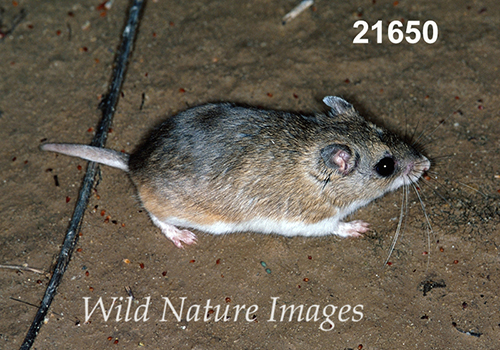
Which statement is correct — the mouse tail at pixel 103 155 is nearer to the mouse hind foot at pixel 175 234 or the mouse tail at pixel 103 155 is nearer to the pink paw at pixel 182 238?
the mouse hind foot at pixel 175 234

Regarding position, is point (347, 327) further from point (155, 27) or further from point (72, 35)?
point (72, 35)

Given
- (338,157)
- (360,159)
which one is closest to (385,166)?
(360,159)

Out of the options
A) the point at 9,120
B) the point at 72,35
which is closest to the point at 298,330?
the point at 9,120

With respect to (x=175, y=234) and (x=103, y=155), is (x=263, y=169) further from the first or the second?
(x=103, y=155)

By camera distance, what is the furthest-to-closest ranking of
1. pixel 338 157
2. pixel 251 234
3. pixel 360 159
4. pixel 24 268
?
pixel 251 234
pixel 24 268
pixel 360 159
pixel 338 157

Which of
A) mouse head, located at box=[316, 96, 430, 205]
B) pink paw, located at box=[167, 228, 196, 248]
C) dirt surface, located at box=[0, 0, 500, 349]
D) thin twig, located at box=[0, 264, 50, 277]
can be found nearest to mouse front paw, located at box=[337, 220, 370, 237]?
dirt surface, located at box=[0, 0, 500, 349]

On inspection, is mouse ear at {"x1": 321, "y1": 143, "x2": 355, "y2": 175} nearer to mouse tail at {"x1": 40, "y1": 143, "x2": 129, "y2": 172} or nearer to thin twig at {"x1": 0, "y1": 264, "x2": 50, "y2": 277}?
mouse tail at {"x1": 40, "y1": 143, "x2": 129, "y2": 172}
